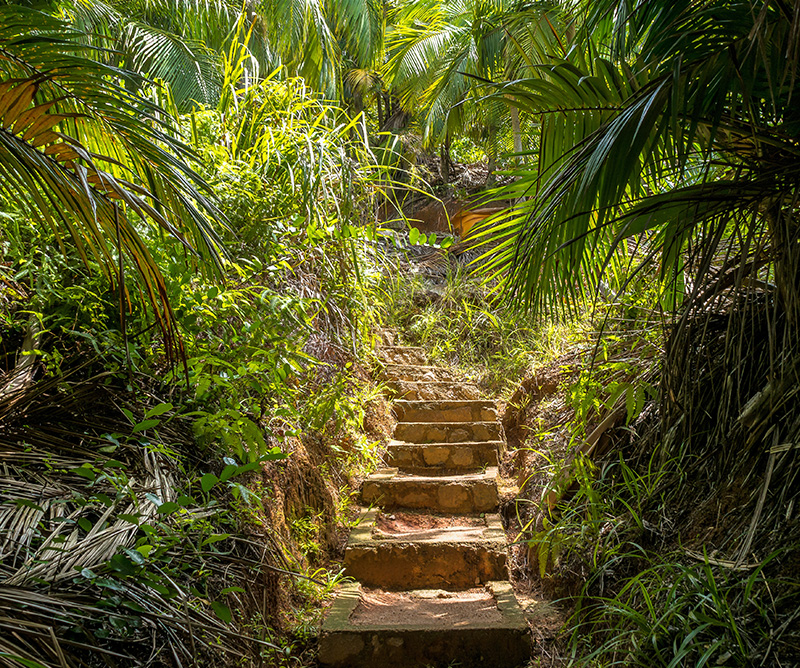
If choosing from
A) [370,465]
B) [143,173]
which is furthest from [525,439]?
[143,173]

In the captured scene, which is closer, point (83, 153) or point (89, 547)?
point (83, 153)

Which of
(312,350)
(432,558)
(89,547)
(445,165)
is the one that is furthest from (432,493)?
(445,165)

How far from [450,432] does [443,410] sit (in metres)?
0.29

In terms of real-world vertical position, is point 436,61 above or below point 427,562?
above

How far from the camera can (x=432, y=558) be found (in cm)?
263

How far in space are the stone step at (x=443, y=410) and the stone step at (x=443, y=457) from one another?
17.6 inches

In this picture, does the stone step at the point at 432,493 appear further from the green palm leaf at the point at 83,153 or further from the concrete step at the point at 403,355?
the green palm leaf at the point at 83,153

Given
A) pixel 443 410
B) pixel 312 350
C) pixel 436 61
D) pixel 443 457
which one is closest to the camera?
pixel 312 350

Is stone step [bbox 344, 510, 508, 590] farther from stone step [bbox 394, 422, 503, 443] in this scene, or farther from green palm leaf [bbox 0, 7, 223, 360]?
green palm leaf [bbox 0, 7, 223, 360]

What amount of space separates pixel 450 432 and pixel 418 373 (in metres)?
0.94

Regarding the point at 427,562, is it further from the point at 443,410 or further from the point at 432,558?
the point at 443,410

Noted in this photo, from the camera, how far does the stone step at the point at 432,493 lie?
3.13 meters

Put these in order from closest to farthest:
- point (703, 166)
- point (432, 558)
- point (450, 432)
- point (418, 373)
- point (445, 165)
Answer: point (703, 166) → point (432, 558) → point (450, 432) → point (418, 373) → point (445, 165)

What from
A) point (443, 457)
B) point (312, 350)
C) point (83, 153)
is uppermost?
point (83, 153)
